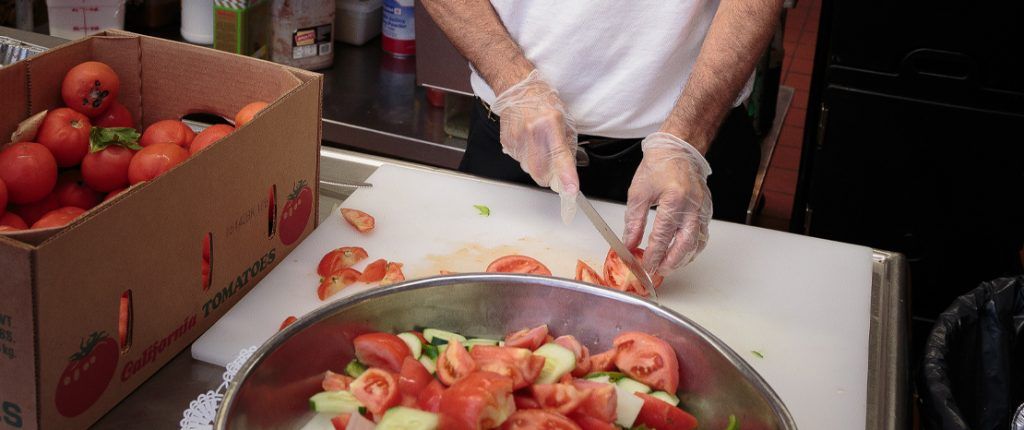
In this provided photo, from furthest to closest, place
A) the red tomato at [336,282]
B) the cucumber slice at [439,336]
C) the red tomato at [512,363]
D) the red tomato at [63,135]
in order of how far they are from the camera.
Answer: the red tomato at [336,282] < the red tomato at [63,135] < the cucumber slice at [439,336] < the red tomato at [512,363]

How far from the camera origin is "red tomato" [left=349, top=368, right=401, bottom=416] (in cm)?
Answer: 100

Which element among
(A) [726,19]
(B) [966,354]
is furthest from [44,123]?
(B) [966,354]

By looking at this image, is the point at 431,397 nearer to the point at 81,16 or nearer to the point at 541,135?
the point at 541,135

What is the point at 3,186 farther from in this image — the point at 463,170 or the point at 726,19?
the point at 726,19

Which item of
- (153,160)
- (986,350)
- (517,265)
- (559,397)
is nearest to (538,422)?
(559,397)

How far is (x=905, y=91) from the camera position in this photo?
249cm

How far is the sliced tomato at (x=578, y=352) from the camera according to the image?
113 cm

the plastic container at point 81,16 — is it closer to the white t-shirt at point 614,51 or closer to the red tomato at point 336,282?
the white t-shirt at point 614,51

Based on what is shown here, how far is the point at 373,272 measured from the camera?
4.56 feet

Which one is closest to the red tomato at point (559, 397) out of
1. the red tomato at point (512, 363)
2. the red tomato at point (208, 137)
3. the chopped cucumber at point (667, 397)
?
the red tomato at point (512, 363)

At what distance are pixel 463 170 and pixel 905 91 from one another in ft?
3.99

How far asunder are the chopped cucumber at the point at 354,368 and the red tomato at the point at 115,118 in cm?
52

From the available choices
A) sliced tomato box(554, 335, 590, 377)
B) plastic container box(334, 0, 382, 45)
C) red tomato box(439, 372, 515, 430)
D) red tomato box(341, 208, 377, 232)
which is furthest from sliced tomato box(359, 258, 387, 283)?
plastic container box(334, 0, 382, 45)

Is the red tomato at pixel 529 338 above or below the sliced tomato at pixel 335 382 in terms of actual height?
above
